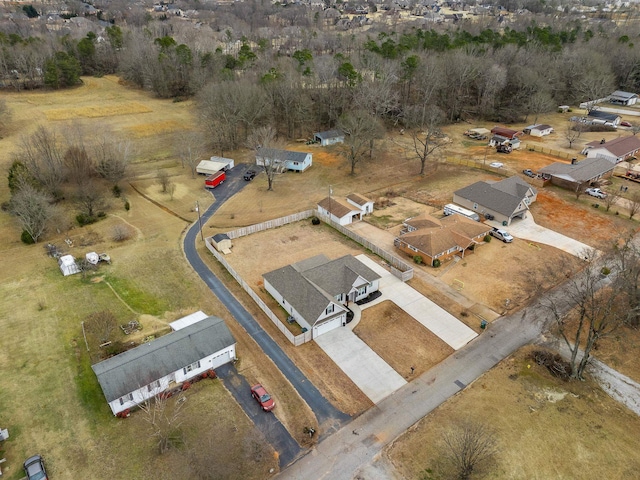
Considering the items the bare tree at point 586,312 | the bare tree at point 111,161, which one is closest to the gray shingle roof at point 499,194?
the bare tree at point 586,312

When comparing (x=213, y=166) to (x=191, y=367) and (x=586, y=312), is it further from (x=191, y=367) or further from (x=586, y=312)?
(x=586, y=312)

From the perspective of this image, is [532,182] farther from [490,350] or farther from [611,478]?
[611,478]

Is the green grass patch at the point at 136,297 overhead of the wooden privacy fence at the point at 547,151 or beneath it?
beneath

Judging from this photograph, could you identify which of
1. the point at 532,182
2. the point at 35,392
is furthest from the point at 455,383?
the point at 532,182

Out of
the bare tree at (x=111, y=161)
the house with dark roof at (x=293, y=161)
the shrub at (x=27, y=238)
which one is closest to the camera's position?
the shrub at (x=27, y=238)

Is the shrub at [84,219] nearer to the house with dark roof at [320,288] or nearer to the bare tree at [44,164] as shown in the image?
the bare tree at [44,164]

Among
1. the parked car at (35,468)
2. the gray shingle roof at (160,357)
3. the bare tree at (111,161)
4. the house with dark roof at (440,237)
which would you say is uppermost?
the bare tree at (111,161)
